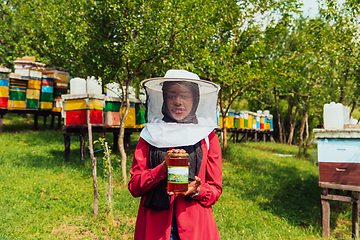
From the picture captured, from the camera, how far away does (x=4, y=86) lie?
10.9 m

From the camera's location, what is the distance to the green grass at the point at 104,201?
5809 mm

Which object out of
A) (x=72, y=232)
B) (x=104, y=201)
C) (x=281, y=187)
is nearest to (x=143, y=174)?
(x=72, y=232)

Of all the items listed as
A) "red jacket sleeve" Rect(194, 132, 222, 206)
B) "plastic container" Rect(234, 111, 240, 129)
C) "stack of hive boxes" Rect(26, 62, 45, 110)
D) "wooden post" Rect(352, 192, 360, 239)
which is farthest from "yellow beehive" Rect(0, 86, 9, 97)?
"plastic container" Rect(234, 111, 240, 129)

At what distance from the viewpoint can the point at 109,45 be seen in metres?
8.20

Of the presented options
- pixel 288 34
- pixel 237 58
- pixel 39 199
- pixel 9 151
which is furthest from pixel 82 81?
pixel 288 34

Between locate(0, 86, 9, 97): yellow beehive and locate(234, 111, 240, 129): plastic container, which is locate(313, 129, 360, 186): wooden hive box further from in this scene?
locate(234, 111, 240, 129): plastic container

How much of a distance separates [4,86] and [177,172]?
1127cm

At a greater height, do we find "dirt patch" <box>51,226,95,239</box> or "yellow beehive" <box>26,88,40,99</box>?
"yellow beehive" <box>26,88,40,99</box>

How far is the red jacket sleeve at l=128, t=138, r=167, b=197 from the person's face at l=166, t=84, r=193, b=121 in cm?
36

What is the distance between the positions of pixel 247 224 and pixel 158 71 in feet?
18.8

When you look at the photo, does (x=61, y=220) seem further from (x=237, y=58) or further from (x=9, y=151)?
(x=237, y=58)

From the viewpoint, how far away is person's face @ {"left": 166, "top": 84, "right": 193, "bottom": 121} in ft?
7.91

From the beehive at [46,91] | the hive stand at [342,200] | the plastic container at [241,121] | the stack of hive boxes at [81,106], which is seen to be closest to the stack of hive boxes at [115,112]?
the stack of hive boxes at [81,106]

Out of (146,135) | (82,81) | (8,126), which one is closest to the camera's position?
(146,135)
